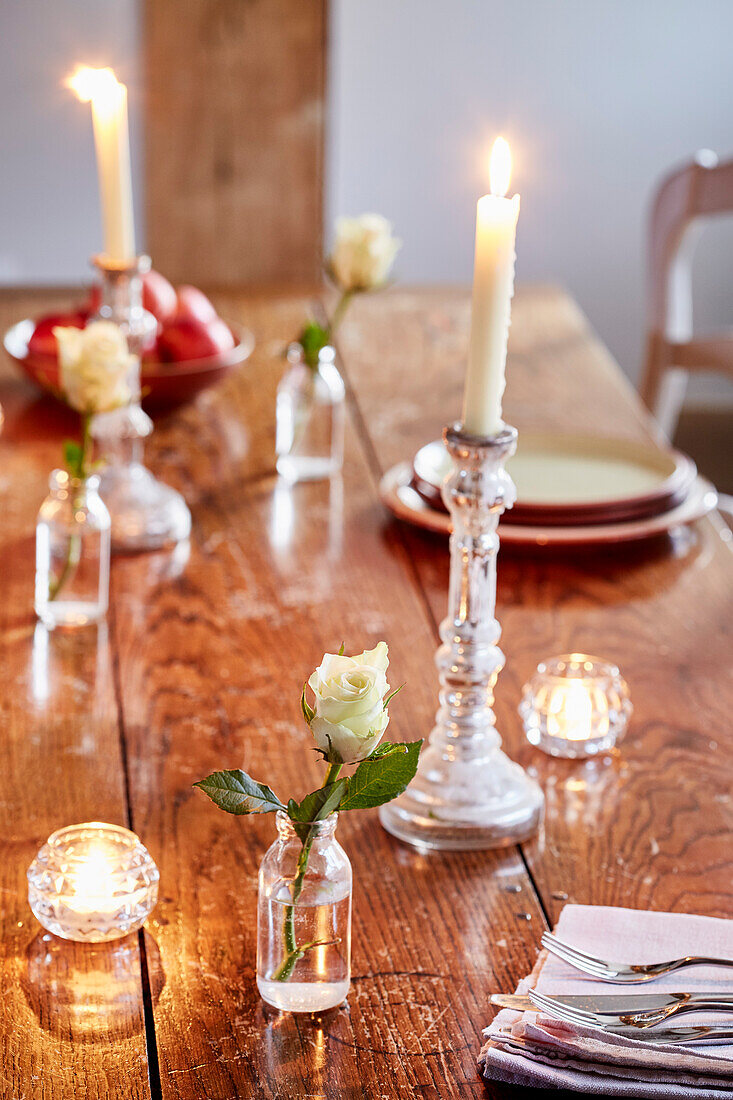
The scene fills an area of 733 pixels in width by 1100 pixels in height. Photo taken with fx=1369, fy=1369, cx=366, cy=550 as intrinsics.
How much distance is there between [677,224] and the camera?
6.82 feet

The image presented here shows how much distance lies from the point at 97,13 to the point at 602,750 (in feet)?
9.10

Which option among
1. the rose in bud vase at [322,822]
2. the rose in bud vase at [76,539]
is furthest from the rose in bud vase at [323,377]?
the rose in bud vase at [322,822]

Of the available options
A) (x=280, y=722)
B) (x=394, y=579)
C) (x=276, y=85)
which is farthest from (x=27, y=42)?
(x=280, y=722)

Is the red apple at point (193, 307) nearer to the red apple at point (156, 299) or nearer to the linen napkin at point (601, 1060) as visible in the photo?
the red apple at point (156, 299)

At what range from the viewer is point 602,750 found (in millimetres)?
966

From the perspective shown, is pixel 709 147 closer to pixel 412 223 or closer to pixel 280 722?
pixel 412 223

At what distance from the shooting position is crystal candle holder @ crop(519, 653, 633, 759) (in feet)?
3.15

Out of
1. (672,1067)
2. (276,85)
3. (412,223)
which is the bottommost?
(412,223)

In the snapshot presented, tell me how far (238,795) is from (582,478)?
33.3 inches

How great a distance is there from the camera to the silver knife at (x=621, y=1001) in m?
0.67

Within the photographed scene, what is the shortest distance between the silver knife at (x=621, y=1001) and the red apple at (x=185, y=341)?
1.07 m

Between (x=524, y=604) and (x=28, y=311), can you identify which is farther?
(x=28, y=311)

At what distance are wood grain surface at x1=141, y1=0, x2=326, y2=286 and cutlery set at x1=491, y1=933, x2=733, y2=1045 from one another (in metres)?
2.03

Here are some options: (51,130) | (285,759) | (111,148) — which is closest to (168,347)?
(111,148)
